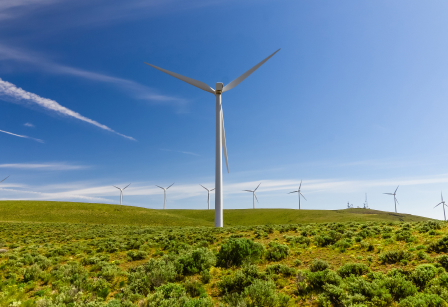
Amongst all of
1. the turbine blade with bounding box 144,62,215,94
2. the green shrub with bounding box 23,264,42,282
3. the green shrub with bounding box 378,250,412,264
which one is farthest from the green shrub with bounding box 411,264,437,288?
the turbine blade with bounding box 144,62,215,94

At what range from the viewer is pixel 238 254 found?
1695 centimetres

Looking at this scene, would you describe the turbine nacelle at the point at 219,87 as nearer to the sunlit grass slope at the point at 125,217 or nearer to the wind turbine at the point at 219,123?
the wind turbine at the point at 219,123

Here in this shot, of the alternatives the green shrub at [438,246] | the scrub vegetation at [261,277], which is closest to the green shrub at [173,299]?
the scrub vegetation at [261,277]

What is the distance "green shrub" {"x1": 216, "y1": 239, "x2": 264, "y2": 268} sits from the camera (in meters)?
16.5

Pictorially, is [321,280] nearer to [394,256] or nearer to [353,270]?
[353,270]

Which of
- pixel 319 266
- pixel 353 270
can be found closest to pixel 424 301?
pixel 353 270

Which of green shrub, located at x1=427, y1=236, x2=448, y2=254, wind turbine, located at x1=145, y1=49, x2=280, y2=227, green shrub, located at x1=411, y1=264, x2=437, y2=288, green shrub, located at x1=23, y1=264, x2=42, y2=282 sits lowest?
green shrub, located at x1=23, y1=264, x2=42, y2=282

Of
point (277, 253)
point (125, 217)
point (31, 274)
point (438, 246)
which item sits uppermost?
point (438, 246)

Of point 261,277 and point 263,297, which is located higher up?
point 263,297

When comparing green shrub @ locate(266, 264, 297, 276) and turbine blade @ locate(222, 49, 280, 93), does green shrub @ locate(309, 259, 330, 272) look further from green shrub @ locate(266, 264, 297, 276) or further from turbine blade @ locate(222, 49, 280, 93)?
turbine blade @ locate(222, 49, 280, 93)

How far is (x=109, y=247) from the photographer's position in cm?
2531

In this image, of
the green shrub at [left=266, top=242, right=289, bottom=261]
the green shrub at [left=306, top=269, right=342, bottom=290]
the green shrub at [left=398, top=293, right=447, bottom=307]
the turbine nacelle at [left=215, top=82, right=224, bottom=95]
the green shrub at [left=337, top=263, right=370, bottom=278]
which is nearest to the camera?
the green shrub at [left=398, top=293, right=447, bottom=307]

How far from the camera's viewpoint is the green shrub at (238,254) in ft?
54.3

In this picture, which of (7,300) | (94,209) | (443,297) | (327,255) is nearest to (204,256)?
(327,255)
